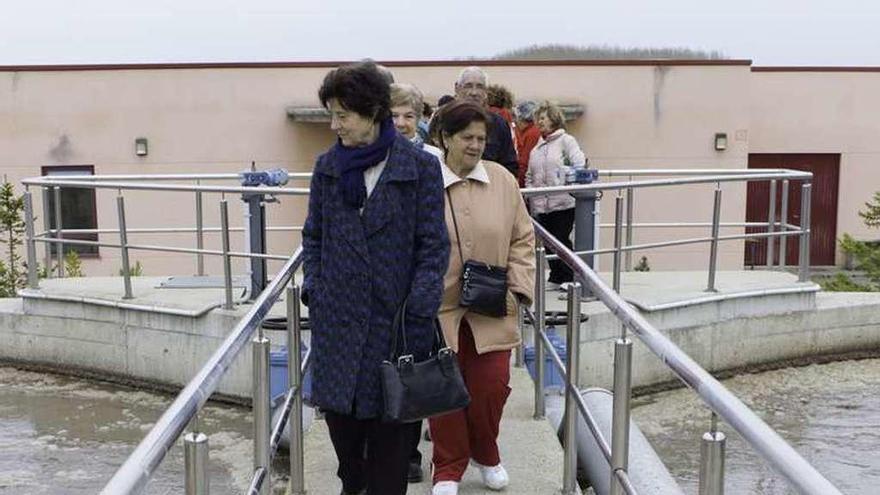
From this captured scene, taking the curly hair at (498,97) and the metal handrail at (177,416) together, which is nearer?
the metal handrail at (177,416)

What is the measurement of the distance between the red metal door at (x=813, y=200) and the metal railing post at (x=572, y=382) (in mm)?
13507

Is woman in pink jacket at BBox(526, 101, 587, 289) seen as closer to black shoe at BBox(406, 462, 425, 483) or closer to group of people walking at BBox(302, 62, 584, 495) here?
black shoe at BBox(406, 462, 425, 483)

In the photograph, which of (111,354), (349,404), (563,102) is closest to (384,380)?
(349,404)

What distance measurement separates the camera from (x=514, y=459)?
3.88m

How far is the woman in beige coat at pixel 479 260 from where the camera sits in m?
3.18

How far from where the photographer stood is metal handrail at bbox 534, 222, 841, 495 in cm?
142

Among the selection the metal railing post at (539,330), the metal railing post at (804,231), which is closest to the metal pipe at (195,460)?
the metal railing post at (539,330)

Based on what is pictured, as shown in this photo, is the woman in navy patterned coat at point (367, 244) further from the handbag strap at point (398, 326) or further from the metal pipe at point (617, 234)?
the metal pipe at point (617, 234)

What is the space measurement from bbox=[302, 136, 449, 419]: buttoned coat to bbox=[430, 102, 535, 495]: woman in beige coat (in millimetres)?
405

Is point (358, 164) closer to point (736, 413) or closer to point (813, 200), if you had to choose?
point (736, 413)

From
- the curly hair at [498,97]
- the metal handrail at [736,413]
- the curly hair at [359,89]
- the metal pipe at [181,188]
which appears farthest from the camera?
the metal pipe at [181,188]

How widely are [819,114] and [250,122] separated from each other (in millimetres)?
9887

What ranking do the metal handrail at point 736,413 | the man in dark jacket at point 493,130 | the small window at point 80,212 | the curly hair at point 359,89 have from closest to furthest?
1. the metal handrail at point 736,413
2. the curly hair at point 359,89
3. the man in dark jacket at point 493,130
4. the small window at point 80,212

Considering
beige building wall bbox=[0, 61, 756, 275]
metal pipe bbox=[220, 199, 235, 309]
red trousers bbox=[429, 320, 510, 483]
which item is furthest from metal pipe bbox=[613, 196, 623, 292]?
beige building wall bbox=[0, 61, 756, 275]
